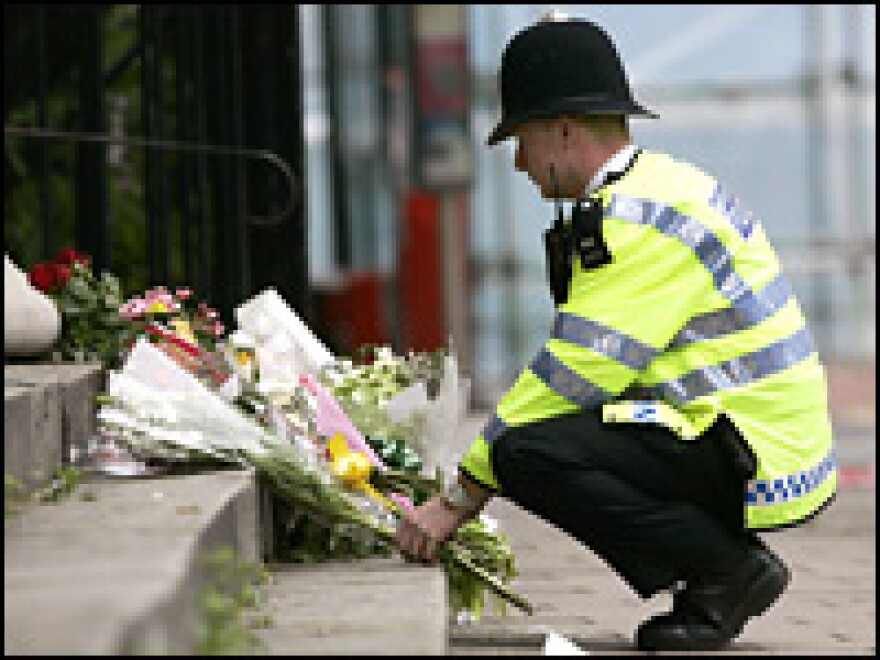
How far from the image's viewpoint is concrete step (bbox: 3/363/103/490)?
5316 mm

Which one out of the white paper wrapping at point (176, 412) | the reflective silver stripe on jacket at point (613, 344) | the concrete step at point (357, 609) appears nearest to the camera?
the concrete step at point (357, 609)

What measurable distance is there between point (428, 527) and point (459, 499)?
0.35 feet

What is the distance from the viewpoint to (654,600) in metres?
7.50

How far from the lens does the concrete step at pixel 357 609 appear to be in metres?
4.53

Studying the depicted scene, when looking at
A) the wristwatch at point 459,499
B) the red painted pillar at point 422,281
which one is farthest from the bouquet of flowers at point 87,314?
the red painted pillar at point 422,281

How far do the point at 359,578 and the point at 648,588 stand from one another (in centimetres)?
58

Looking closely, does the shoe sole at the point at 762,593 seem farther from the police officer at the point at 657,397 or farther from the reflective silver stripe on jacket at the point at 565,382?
the reflective silver stripe on jacket at the point at 565,382

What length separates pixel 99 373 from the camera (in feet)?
21.7

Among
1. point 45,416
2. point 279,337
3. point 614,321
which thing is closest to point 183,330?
point 279,337

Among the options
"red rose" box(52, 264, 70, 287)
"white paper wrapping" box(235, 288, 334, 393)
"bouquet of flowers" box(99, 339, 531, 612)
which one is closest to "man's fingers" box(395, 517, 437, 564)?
"bouquet of flowers" box(99, 339, 531, 612)

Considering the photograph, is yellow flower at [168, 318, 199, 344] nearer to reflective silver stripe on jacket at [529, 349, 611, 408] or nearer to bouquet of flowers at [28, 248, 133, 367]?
bouquet of flowers at [28, 248, 133, 367]

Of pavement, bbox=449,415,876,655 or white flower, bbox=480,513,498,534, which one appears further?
white flower, bbox=480,513,498,534

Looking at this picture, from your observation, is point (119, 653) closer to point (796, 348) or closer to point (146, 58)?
point (796, 348)

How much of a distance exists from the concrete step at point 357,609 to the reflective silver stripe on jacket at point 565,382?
0.44 metres
